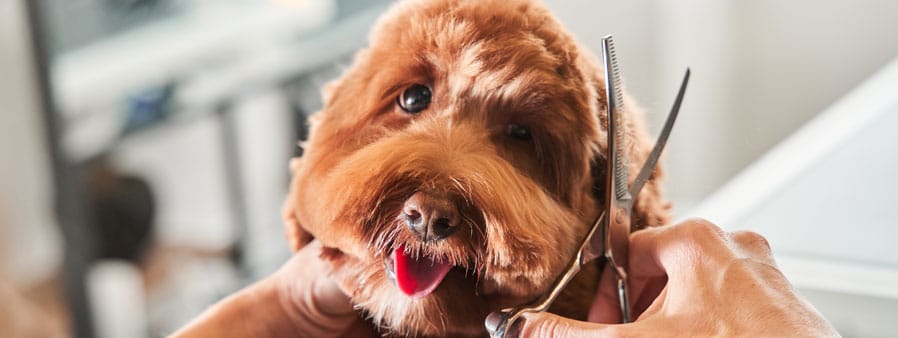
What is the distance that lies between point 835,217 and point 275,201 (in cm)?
142

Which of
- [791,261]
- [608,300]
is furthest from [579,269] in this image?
[791,261]

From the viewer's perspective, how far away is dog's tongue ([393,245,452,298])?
53 cm

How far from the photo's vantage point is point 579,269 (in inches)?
22.4

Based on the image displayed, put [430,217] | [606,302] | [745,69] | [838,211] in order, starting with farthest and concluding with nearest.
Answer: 1. [745,69]
2. [838,211]
3. [606,302]
4. [430,217]

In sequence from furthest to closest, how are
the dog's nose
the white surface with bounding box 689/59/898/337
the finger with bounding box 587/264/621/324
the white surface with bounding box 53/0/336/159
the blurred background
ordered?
1. the white surface with bounding box 53/0/336/159
2. the blurred background
3. the white surface with bounding box 689/59/898/337
4. the finger with bounding box 587/264/621/324
5. the dog's nose

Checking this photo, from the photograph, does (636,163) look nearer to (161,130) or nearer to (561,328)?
(561,328)

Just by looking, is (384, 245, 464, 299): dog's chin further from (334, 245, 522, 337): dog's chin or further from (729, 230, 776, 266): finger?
(729, 230, 776, 266): finger

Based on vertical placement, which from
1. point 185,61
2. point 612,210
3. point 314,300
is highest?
point 612,210

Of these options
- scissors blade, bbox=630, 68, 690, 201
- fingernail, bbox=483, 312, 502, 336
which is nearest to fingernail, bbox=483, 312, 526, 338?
fingernail, bbox=483, 312, 502, 336

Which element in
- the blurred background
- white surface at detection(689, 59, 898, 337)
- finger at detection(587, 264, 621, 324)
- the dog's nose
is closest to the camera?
the dog's nose

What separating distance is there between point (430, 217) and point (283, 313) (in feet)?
0.78

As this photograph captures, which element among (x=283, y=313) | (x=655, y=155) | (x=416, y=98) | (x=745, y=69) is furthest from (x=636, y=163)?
(x=745, y=69)

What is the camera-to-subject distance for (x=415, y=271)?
54cm

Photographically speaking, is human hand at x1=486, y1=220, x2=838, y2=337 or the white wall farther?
the white wall
